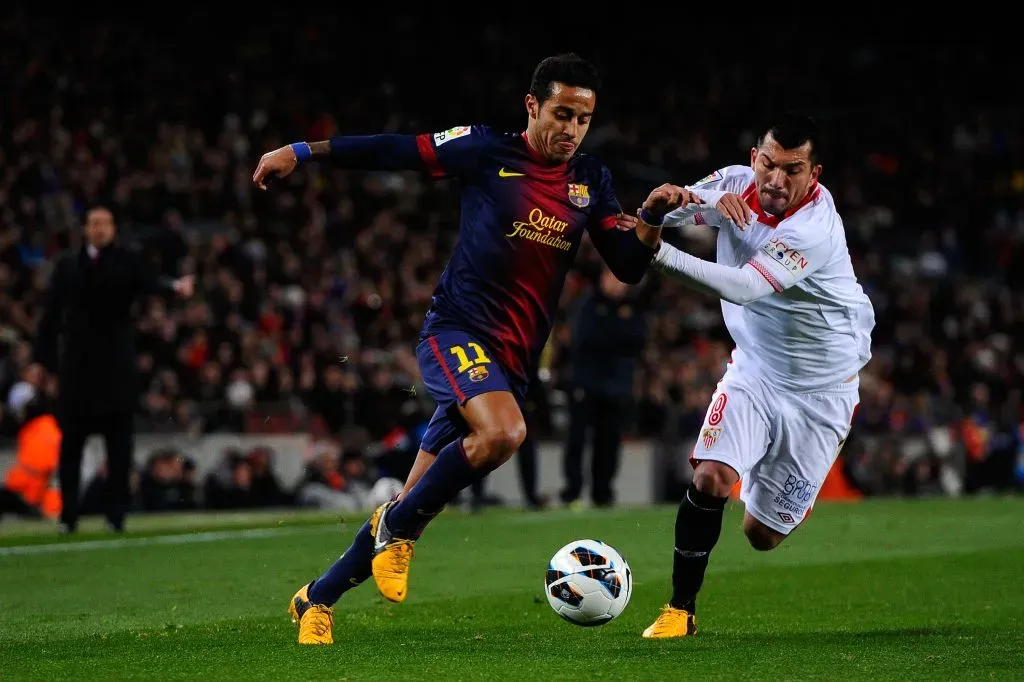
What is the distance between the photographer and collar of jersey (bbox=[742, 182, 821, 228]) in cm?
695

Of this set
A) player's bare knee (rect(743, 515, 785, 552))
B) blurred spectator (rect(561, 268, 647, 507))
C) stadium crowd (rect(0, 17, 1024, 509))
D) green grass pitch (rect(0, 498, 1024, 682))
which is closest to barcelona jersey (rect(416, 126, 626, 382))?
green grass pitch (rect(0, 498, 1024, 682))

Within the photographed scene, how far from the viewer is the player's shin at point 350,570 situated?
628 cm

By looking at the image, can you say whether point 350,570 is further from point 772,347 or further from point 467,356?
point 772,347

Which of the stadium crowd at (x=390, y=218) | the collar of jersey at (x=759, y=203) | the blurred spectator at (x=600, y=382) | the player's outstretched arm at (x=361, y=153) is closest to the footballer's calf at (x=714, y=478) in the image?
the collar of jersey at (x=759, y=203)

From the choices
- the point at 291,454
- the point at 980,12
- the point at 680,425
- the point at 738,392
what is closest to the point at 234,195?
the point at 291,454

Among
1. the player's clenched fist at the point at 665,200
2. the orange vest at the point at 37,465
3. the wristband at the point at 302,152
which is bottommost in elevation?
the orange vest at the point at 37,465

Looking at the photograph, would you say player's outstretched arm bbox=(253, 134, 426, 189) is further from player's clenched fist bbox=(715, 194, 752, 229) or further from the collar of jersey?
the collar of jersey

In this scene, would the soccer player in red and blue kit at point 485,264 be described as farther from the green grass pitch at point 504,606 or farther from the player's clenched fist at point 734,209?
the green grass pitch at point 504,606

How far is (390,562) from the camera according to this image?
6023mm

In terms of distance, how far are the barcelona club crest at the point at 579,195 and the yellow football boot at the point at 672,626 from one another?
6.25 ft

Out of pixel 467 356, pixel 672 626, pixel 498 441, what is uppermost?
pixel 467 356

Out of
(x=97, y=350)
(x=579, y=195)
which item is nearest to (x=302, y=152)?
(x=579, y=195)

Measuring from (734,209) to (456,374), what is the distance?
4.58 ft

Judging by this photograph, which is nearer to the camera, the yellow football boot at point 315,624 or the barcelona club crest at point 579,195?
the yellow football boot at point 315,624
